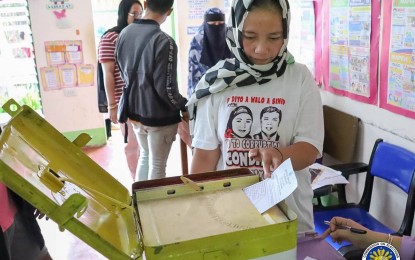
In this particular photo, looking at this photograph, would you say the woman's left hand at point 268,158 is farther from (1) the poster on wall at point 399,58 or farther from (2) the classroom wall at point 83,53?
(2) the classroom wall at point 83,53

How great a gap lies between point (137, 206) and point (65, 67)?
3458 mm

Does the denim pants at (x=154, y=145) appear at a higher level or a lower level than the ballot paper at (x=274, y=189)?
lower

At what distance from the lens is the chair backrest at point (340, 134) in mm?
2195

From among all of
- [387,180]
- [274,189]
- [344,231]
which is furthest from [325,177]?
[274,189]

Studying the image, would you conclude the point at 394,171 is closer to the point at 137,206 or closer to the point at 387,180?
the point at 387,180

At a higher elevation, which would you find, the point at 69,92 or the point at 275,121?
the point at 275,121

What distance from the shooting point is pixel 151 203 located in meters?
0.74

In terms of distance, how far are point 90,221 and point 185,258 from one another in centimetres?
16

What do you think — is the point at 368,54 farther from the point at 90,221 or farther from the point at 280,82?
the point at 90,221

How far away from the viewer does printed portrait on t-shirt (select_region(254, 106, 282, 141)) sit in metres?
1.03

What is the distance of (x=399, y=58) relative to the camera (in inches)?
71.3

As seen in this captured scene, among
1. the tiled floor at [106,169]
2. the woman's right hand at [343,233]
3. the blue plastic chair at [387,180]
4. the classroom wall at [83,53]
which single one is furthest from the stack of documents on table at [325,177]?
the classroom wall at [83,53]

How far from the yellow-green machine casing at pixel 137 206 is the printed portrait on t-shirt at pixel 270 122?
0.23m

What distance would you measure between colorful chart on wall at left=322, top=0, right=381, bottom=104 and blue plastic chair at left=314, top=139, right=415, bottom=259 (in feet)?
0.97
